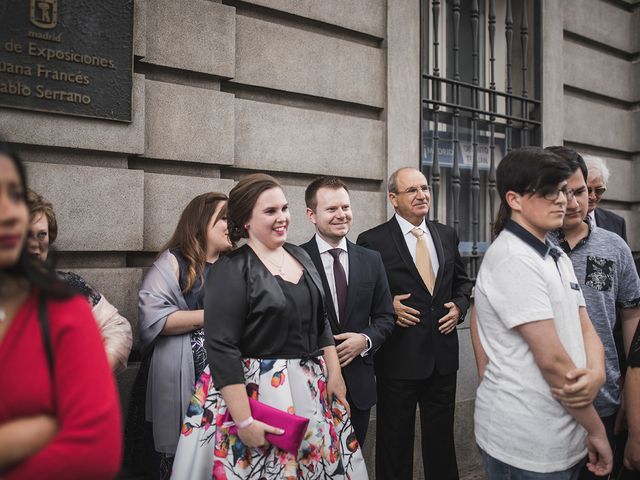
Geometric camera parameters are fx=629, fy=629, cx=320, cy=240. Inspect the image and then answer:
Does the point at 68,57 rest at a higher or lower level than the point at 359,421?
higher

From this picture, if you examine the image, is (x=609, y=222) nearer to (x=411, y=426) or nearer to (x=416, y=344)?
(x=416, y=344)

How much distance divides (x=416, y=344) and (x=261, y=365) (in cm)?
159

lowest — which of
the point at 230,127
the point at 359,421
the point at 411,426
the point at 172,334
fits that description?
the point at 411,426

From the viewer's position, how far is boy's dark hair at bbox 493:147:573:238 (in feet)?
7.79

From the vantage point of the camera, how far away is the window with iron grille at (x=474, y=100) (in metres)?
6.17

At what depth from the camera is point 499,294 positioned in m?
2.33

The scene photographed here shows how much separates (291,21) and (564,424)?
3.82 meters

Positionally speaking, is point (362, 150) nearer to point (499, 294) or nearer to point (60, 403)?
point (499, 294)

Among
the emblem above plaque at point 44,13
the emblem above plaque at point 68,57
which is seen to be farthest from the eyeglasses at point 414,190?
Answer: the emblem above plaque at point 44,13

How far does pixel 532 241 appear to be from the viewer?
2383 mm

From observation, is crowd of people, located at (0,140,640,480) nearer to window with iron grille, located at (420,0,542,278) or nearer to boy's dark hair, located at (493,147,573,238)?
boy's dark hair, located at (493,147,573,238)

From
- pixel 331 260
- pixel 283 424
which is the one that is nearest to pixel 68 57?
pixel 331 260

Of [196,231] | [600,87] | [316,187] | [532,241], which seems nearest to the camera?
[532,241]

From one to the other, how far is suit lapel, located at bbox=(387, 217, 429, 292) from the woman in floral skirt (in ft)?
4.11
